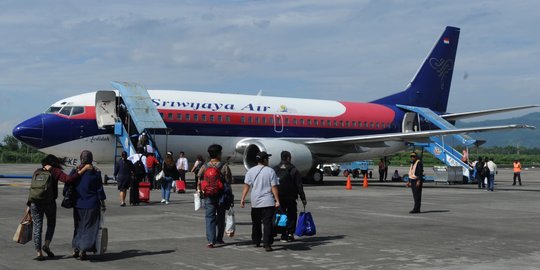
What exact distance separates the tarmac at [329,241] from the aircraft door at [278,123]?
12140 millimetres

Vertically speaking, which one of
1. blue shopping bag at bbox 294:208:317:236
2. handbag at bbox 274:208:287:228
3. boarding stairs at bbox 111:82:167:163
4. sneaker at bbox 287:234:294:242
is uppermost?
boarding stairs at bbox 111:82:167:163

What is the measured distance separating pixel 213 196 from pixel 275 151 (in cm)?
1743

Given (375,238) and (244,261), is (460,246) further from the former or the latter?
(244,261)

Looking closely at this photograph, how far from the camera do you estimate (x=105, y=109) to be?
28.2 meters

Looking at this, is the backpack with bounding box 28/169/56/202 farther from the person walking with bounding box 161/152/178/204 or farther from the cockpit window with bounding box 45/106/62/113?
the cockpit window with bounding box 45/106/62/113

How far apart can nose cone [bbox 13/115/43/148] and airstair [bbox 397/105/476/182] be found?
19.3 metres

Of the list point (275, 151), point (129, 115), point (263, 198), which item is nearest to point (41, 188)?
point (263, 198)

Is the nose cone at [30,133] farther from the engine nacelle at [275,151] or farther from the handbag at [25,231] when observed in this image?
the handbag at [25,231]

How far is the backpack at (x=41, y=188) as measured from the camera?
10.4 m

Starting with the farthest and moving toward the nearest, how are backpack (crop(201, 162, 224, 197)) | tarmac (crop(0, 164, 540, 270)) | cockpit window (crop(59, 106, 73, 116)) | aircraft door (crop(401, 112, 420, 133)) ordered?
aircraft door (crop(401, 112, 420, 133))
cockpit window (crop(59, 106, 73, 116))
backpack (crop(201, 162, 224, 197))
tarmac (crop(0, 164, 540, 270))

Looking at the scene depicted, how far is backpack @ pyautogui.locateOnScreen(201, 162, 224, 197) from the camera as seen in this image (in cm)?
1191

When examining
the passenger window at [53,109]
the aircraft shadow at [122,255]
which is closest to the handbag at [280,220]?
the aircraft shadow at [122,255]

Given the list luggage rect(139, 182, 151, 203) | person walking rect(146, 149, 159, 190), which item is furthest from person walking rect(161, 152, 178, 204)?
person walking rect(146, 149, 159, 190)

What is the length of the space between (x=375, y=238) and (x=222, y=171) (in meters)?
3.06
